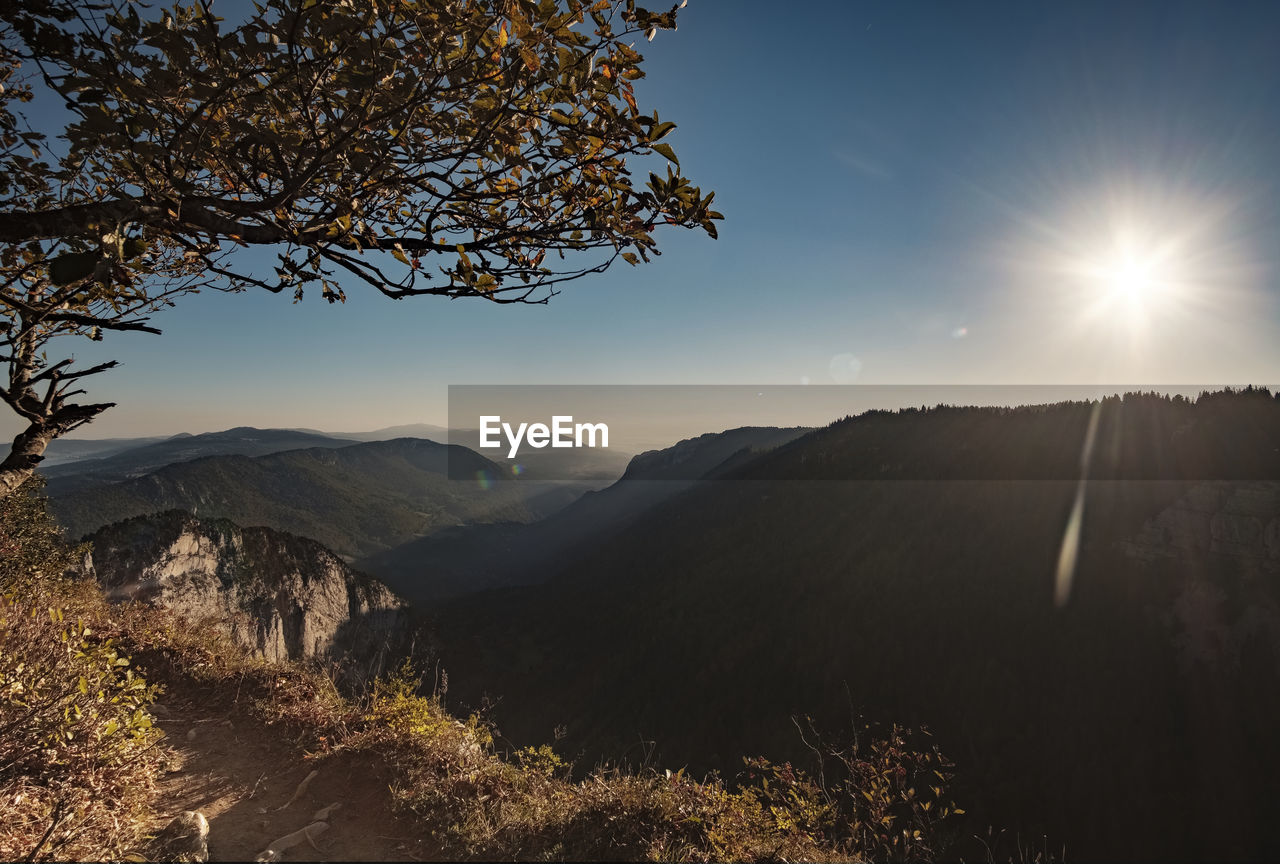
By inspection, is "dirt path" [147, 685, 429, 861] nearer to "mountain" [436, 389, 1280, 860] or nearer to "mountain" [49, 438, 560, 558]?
"mountain" [436, 389, 1280, 860]

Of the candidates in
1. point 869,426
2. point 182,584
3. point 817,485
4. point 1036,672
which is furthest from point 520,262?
point 869,426

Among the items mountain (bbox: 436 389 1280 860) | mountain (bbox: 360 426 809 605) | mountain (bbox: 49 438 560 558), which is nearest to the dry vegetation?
mountain (bbox: 436 389 1280 860)

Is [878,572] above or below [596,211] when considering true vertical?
below

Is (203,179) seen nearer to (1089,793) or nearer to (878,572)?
(1089,793)

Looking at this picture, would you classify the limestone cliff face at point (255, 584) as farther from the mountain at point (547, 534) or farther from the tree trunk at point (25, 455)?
the mountain at point (547, 534)

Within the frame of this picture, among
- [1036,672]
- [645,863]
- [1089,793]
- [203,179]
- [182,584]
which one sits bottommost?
[1089,793]

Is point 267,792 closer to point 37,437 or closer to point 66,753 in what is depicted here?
point 66,753

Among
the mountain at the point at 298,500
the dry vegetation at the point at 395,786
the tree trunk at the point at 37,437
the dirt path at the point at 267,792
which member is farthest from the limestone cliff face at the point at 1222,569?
the mountain at the point at 298,500
